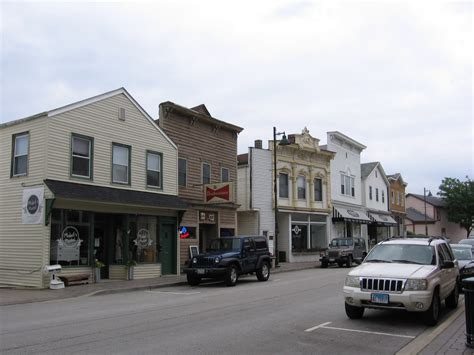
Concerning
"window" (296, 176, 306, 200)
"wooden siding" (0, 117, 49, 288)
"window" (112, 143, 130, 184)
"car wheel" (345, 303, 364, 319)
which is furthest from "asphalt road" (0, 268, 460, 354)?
"window" (296, 176, 306, 200)

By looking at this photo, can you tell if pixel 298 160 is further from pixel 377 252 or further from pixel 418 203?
pixel 418 203

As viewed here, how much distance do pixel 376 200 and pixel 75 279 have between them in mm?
35104

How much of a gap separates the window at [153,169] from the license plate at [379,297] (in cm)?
1458

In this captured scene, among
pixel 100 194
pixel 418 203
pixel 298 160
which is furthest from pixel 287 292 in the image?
pixel 418 203

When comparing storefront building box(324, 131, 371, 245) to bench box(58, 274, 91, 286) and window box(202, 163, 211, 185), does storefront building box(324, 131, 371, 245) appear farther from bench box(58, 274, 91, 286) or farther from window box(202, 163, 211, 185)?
bench box(58, 274, 91, 286)

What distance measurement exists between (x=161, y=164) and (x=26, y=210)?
678cm

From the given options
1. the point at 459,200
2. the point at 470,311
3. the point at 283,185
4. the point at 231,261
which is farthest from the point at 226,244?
the point at 459,200

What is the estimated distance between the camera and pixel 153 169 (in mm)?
23000

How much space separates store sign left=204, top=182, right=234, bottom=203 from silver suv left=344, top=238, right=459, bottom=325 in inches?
496

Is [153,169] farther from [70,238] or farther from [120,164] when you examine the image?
[70,238]

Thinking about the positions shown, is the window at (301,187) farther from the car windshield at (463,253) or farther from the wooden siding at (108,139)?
the car windshield at (463,253)

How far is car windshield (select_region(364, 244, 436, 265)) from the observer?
35.0 feet

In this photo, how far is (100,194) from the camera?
63.1 ft

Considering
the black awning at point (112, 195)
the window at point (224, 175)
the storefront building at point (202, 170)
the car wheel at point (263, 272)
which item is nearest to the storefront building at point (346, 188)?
the storefront building at point (202, 170)
